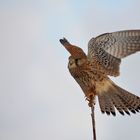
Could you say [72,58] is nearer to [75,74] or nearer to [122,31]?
[75,74]

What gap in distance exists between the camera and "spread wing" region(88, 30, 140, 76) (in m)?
7.23

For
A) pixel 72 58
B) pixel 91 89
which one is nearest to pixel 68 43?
pixel 72 58

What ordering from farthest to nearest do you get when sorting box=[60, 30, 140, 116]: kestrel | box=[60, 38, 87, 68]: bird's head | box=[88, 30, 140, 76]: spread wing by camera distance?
box=[88, 30, 140, 76]: spread wing, box=[60, 30, 140, 116]: kestrel, box=[60, 38, 87, 68]: bird's head

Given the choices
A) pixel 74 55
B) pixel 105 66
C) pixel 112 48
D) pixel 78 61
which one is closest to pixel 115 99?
pixel 105 66

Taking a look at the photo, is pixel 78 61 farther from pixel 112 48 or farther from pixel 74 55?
pixel 112 48

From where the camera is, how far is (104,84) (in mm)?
7176

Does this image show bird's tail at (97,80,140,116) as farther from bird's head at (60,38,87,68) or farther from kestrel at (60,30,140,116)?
bird's head at (60,38,87,68)

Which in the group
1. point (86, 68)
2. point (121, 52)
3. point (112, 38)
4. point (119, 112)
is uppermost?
point (112, 38)

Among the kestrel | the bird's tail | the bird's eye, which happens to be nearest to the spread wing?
the kestrel

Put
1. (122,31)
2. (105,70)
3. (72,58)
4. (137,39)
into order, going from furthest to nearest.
→ (122,31), (137,39), (105,70), (72,58)

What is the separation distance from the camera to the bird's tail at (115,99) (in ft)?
24.0

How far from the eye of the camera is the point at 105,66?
7199 millimetres

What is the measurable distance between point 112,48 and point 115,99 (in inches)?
37.6

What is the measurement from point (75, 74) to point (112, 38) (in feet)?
5.36
